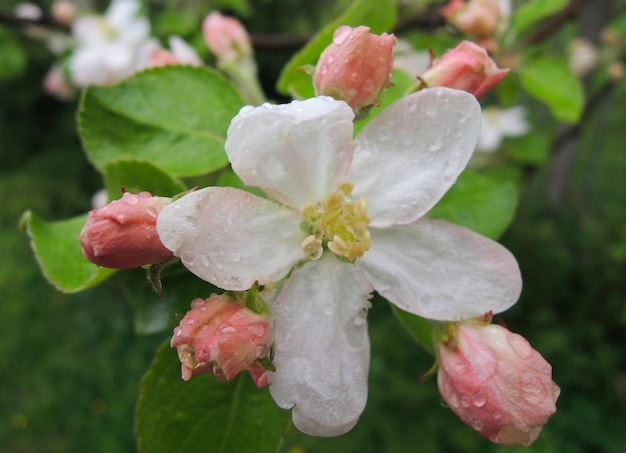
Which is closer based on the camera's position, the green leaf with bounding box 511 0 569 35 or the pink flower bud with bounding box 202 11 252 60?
the pink flower bud with bounding box 202 11 252 60

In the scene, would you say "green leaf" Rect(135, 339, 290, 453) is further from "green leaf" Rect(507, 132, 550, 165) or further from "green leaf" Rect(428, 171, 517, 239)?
"green leaf" Rect(507, 132, 550, 165)

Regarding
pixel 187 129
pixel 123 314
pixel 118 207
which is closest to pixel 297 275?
pixel 118 207

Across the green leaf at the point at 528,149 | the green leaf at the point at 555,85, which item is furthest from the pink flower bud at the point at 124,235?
the green leaf at the point at 528,149

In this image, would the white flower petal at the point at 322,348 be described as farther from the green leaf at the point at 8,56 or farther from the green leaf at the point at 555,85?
the green leaf at the point at 8,56

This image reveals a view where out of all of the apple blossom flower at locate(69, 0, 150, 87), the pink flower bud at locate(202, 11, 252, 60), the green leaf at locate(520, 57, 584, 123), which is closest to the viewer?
the pink flower bud at locate(202, 11, 252, 60)

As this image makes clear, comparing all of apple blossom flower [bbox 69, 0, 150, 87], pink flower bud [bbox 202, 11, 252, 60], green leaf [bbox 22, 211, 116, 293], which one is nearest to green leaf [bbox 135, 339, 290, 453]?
green leaf [bbox 22, 211, 116, 293]

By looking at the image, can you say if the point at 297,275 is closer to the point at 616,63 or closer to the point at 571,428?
the point at 616,63
